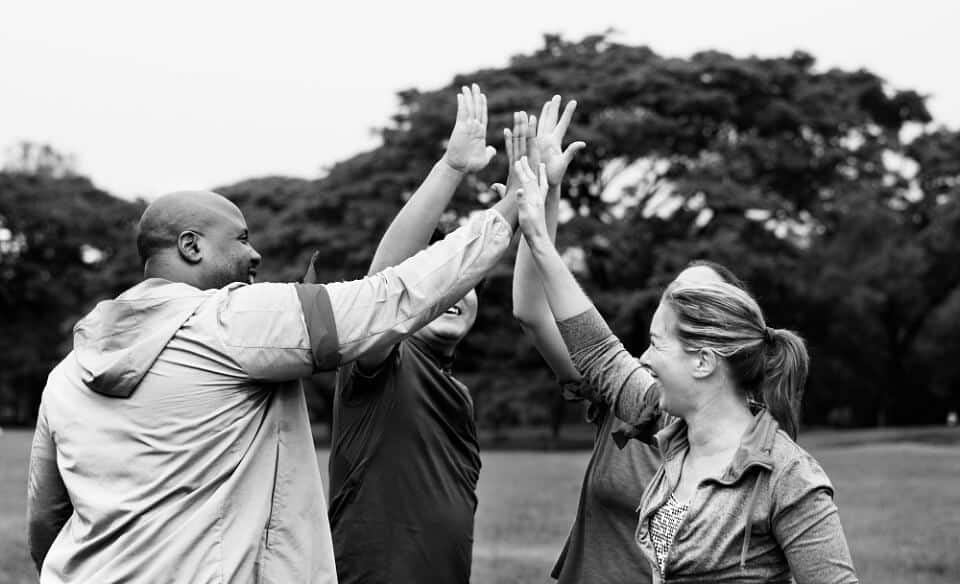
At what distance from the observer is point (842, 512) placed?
15242mm

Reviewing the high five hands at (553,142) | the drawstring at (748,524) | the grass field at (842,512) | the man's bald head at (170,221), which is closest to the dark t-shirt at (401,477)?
the high five hands at (553,142)

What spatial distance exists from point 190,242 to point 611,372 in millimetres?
1409

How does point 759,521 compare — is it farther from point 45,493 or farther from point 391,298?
point 45,493

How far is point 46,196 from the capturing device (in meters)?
53.1

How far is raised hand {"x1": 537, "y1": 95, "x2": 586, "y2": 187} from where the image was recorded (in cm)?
387

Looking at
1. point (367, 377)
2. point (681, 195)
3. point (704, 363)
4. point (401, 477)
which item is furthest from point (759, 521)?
point (681, 195)

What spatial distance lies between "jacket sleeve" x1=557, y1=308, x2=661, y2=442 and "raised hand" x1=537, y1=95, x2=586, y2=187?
1.83ft

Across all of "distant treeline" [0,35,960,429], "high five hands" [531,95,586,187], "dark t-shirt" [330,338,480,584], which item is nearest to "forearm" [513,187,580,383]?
"high five hands" [531,95,586,187]

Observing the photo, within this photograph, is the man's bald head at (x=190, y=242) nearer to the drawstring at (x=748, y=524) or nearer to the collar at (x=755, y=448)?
the collar at (x=755, y=448)

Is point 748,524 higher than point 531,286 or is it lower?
lower

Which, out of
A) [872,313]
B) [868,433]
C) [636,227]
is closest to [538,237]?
[636,227]

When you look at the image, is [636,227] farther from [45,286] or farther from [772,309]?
[45,286]

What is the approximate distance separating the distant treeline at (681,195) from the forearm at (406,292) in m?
21.7

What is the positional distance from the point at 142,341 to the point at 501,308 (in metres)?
28.0
